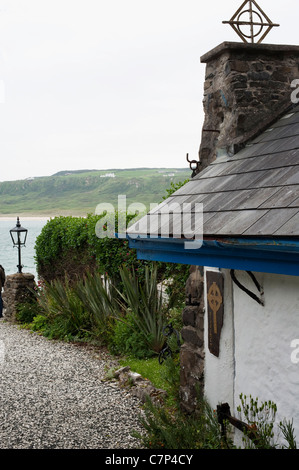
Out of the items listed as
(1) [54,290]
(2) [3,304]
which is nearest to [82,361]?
(1) [54,290]

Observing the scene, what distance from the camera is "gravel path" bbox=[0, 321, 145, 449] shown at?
5582 mm

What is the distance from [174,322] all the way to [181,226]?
3.82 meters

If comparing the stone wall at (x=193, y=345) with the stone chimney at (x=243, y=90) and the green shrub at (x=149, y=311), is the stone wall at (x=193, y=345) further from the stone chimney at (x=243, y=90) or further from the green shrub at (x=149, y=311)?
the green shrub at (x=149, y=311)

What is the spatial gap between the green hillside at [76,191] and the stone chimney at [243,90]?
4686 centimetres

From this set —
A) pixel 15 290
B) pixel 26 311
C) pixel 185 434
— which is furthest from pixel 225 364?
pixel 15 290

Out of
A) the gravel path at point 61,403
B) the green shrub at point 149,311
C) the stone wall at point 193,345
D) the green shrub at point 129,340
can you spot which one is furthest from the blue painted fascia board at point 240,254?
the green shrub at point 129,340

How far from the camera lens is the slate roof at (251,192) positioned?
12.1ft

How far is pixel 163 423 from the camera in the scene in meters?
5.17

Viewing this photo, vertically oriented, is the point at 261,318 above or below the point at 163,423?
above

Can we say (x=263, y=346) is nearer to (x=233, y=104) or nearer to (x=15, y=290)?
(x=233, y=104)

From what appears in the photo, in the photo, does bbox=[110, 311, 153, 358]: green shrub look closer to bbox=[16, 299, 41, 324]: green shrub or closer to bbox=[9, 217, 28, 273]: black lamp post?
bbox=[16, 299, 41, 324]: green shrub

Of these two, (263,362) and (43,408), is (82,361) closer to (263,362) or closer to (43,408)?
(43,408)

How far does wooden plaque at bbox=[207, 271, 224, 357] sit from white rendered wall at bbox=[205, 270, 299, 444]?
71mm

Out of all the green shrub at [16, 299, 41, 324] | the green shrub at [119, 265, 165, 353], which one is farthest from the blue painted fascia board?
the green shrub at [16, 299, 41, 324]
